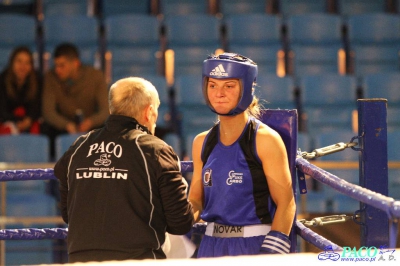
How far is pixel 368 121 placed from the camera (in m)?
2.99

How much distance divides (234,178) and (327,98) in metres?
4.24

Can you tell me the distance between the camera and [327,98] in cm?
715

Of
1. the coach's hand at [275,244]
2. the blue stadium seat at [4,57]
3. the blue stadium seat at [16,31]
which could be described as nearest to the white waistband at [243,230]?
the coach's hand at [275,244]

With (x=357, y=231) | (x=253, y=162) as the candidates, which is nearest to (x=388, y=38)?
(x=357, y=231)

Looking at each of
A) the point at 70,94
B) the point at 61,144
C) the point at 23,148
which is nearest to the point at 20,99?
the point at 70,94

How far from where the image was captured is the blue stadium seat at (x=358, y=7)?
334 inches

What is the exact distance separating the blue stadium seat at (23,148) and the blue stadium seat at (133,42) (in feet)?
5.63

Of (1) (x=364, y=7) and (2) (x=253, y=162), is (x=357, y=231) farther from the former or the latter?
(1) (x=364, y=7)

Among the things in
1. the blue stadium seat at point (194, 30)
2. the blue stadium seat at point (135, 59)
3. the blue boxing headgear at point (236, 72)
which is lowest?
the blue stadium seat at point (135, 59)

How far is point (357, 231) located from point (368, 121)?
771mm

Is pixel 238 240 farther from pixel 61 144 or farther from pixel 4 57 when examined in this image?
pixel 4 57

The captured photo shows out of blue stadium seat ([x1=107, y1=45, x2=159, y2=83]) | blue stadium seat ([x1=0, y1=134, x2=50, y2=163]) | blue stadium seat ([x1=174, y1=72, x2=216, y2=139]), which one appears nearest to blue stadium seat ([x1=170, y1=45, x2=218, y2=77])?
blue stadium seat ([x1=107, y1=45, x2=159, y2=83])

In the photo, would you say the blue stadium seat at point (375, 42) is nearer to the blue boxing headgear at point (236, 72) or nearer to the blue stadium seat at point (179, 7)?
the blue stadium seat at point (179, 7)

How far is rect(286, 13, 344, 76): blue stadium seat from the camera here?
7.73m
